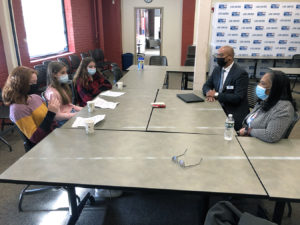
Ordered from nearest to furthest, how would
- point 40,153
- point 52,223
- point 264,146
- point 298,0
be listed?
point 40,153
point 264,146
point 52,223
point 298,0

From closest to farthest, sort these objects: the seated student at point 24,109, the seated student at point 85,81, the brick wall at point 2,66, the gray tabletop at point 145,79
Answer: the seated student at point 24,109 → the seated student at point 85,81 → the gray tabletop at point 145,79 → the brick wall at point 2,66

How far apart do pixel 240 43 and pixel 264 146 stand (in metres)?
6.52

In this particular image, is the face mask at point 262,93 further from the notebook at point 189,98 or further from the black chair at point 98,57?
the black chair at point 98,57

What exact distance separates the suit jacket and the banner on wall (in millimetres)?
5112

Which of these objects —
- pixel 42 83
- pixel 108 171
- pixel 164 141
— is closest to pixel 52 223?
pixel 108 171

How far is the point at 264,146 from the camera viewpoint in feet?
5.97

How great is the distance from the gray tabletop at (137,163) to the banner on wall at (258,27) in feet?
21.3

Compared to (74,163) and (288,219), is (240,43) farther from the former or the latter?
(74,163)

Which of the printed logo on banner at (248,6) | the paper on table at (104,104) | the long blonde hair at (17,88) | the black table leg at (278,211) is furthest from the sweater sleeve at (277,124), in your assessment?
the printed logo on banner at (248,6)

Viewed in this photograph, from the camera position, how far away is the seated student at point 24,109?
206 centimetres

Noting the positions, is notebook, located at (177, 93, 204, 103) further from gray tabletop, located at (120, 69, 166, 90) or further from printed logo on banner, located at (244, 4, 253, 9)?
printed logo on banner, located at (244, 4, 253, 9)

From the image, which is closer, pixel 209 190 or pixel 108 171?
pixel 209 190

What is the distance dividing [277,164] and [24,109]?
2031 mm

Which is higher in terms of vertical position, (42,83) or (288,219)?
(42,83)
